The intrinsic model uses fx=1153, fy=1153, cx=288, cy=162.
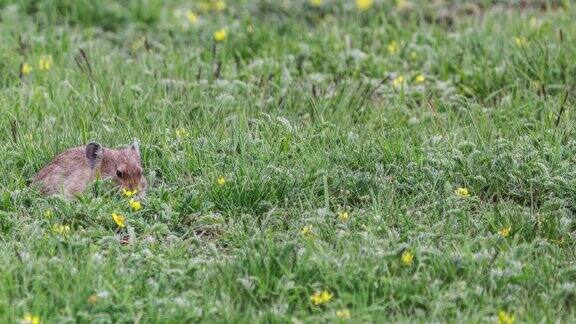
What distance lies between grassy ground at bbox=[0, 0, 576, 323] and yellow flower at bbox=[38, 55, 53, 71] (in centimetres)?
3

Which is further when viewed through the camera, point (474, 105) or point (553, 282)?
point (474, 105)

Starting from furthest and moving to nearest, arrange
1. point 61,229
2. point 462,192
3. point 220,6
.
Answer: point 220,6 → point 462,192 → point 61,229

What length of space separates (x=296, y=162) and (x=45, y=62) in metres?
2.61

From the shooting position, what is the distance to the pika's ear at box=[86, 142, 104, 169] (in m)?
6.52

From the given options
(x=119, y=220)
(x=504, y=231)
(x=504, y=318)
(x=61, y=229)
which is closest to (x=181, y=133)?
(x=119, y=220)

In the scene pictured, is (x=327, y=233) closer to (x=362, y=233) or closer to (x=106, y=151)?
(x=362, y=233)

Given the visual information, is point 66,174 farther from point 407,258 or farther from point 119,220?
point 407,258

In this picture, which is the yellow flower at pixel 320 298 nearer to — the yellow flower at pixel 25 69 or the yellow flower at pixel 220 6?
the yellow flower at pixel 25 69

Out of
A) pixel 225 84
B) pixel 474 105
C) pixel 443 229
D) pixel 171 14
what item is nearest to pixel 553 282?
Result: pixel 443 229

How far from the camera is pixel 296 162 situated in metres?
6.65

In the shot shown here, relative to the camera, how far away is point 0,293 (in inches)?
202

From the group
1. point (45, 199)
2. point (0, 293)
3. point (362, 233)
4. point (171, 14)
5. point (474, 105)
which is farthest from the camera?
point (171, 14)

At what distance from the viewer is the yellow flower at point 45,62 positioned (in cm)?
830

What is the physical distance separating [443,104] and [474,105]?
0.27 meters
